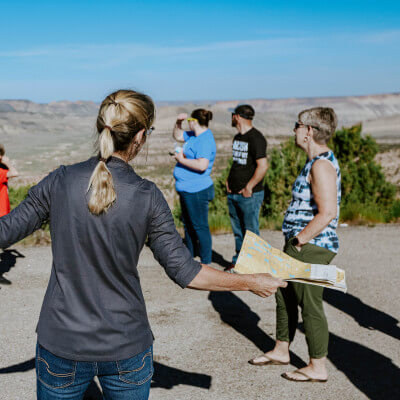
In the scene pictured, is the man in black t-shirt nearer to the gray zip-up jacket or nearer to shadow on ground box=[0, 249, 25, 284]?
shadow on ground box=[0, 249, 25, 284]

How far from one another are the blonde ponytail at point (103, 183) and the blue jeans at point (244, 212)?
4147mm

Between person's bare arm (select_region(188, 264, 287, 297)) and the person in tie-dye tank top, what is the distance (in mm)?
1211

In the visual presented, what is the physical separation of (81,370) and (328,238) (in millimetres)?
2151

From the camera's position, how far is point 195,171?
5.83 meters

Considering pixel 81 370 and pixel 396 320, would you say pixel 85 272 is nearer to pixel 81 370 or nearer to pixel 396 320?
pixel 81 370

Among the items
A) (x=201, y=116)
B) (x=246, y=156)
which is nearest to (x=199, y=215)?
(x=246, y=156)

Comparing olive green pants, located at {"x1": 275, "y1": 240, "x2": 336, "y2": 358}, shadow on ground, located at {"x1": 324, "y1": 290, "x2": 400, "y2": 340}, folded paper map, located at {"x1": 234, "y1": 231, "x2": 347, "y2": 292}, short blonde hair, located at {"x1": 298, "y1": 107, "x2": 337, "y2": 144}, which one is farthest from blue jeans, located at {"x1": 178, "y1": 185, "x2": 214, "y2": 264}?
folded paper map, located at {"x1": 234, "y1": 231, "x2": 347, "y2": 292}

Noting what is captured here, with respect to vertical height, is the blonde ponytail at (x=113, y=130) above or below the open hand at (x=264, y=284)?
above

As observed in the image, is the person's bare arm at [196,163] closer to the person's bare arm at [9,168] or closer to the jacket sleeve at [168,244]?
the person's bare arm at [9,168]

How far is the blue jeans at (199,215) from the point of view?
19.5ft

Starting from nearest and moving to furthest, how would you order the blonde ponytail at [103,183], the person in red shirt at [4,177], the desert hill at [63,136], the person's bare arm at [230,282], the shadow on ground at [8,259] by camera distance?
the blonde ponytail at [103,183] < the person's bare arm at [230,282] < the person in red shirt at [4,177] < the shadow on ground at [8,259] < the desert hill at [63,136]

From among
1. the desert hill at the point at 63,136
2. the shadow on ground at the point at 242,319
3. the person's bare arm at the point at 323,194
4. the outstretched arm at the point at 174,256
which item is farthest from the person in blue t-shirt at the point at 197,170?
the outstretched arm at the point at 174,256

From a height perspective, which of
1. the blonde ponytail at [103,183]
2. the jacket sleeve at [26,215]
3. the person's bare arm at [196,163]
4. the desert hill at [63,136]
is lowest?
the desert hill at [63,136]

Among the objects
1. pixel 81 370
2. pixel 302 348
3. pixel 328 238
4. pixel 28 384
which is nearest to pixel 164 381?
pixel 28 384
